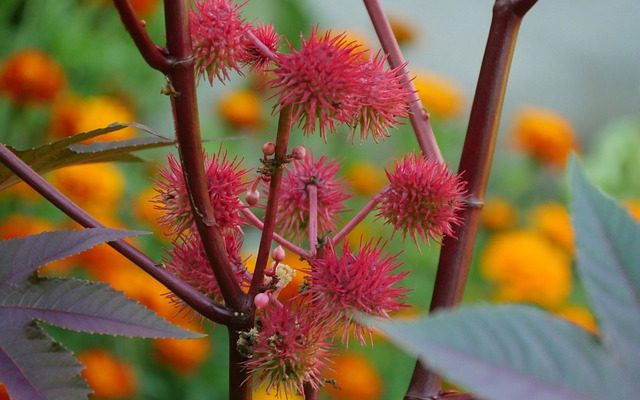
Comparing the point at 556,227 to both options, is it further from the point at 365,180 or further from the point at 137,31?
the point at 137,31

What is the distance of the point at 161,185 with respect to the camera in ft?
1.56

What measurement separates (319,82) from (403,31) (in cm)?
153

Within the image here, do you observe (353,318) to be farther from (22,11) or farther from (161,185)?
(22,11)

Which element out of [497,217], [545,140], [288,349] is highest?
[545,140]

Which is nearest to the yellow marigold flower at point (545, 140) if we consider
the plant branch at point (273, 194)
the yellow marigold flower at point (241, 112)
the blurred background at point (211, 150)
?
the blurred background at point (211, 150)

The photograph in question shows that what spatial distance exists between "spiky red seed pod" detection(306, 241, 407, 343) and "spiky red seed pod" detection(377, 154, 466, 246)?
0.03 meters

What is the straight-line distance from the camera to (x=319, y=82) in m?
0.40

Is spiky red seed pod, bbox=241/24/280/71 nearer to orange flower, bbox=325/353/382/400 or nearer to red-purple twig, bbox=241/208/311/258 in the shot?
red-purple twig, bbox=241/208/311/258

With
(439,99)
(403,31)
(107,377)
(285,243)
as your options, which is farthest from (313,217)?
(403,31)

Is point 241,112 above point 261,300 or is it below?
above

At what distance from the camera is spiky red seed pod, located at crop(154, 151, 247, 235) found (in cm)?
44

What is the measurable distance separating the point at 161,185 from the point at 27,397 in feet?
0.42

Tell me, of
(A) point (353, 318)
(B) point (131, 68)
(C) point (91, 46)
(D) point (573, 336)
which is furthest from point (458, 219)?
(B) point (131, 68)

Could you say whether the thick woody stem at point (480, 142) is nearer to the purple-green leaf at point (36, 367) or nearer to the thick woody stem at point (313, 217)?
the thick woody stem at point (313, 217)
